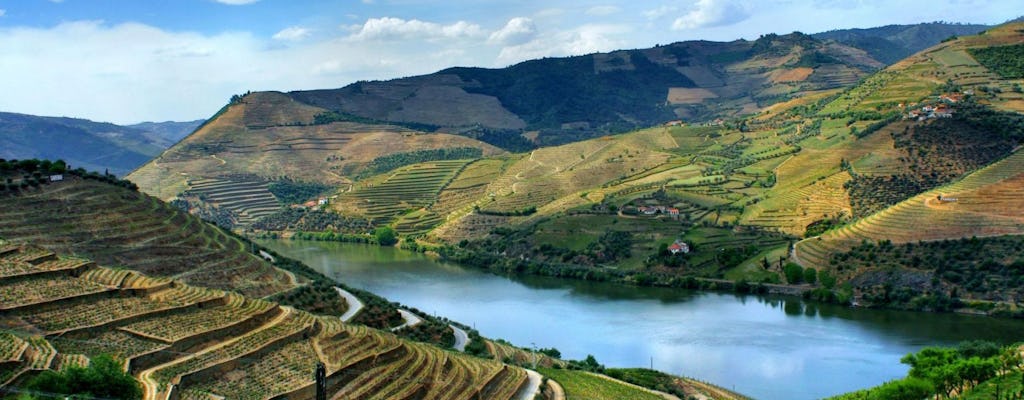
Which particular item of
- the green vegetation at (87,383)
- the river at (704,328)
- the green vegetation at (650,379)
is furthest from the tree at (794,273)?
the green vegetation at (87,383)

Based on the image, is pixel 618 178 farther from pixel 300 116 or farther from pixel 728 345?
pixel 300 116

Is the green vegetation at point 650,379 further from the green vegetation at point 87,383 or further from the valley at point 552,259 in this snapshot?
the green vegetation at point 87,383

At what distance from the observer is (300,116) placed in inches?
5335

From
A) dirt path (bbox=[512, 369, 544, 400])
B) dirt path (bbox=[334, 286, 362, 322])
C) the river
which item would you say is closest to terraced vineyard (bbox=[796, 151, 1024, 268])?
the river

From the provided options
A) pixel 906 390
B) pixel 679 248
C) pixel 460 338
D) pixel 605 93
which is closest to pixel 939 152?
pixel 679 248

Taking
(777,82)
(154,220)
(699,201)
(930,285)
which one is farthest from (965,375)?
(777,82)

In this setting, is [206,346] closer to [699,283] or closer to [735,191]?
[699,283]

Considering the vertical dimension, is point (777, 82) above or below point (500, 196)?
above

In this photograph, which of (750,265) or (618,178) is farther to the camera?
(618,178)

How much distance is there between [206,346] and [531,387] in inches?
372

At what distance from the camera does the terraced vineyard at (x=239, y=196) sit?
97.9 m

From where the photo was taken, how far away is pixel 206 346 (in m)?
24.8

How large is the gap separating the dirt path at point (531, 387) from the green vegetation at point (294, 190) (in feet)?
252

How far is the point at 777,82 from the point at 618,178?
78.9 m
